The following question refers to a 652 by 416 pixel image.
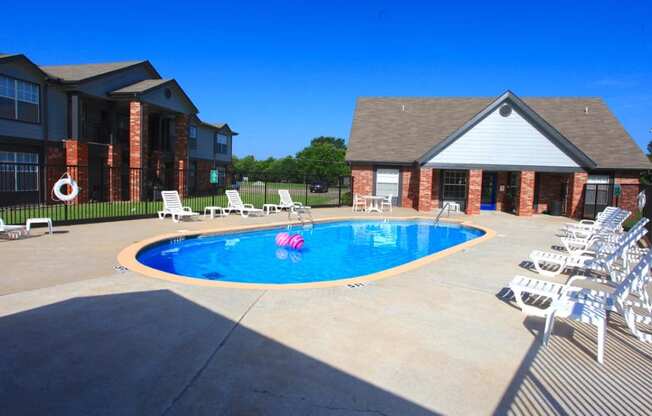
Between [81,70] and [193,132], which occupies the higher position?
[81,70]

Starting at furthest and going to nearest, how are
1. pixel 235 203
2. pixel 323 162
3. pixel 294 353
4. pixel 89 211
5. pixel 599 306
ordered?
pixel 323 162 → pixel 235 203 → pixel 89 211 → pixel 599 306 → pixel 294 353

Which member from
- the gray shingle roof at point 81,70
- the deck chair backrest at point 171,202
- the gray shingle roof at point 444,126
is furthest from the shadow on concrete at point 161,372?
the gray shingle roof at point 81,70

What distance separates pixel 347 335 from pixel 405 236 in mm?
10419

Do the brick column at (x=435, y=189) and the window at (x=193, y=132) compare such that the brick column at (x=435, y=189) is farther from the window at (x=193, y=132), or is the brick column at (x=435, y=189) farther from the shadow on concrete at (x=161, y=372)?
the shadow on concrete at (x=161, y=372)

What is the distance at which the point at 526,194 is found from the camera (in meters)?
19.4

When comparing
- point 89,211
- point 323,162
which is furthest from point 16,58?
point 323,162

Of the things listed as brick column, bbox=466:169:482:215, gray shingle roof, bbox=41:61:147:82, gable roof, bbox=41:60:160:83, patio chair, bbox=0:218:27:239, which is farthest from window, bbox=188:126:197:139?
patio chair, bbox=0:218:27:239

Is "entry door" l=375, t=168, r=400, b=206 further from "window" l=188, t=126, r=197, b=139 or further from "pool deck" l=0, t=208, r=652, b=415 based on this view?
"pool deck" l=0, t=208, r=652, b=415

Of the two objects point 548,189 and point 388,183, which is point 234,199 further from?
point 548,189

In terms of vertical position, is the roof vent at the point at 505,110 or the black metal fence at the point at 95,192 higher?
the roof vent at the point at 505,110

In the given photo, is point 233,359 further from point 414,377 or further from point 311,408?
point 414,377

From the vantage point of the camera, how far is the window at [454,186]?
2191 centimetres

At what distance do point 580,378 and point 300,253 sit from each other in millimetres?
8096

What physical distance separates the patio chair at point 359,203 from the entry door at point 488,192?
271 inches
